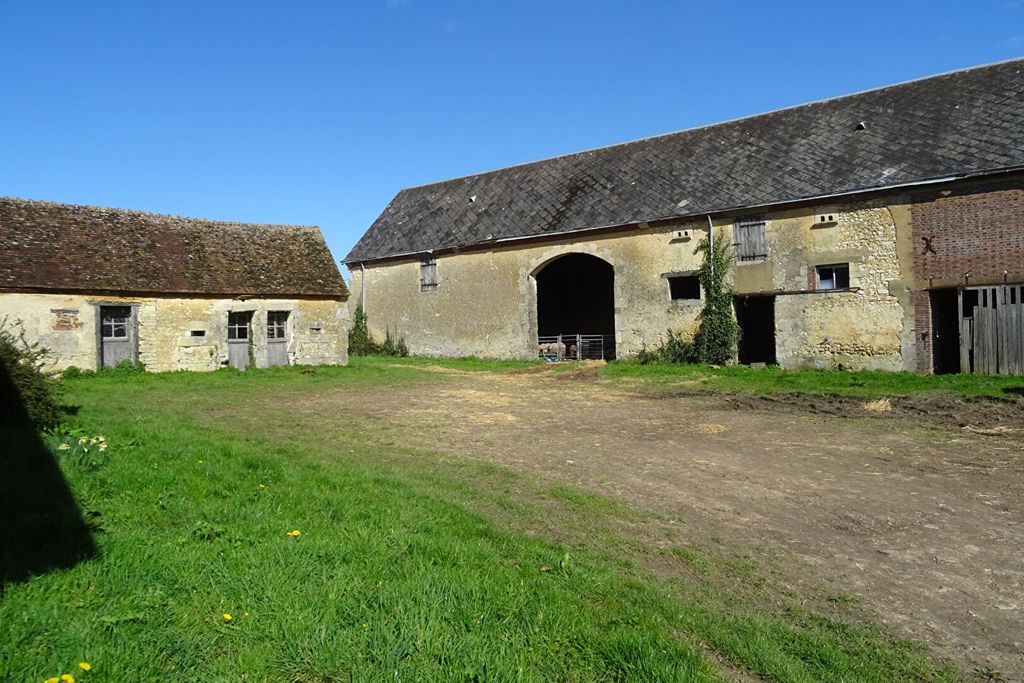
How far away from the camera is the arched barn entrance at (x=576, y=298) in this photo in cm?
2684

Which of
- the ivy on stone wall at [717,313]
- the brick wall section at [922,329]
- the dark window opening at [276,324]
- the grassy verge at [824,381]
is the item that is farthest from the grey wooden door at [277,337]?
the brick wall section at [922,329]

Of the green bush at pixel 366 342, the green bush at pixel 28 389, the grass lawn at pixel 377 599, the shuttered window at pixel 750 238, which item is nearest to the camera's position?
the grass lawn at pixel 377 599

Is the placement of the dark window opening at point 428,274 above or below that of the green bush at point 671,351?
above

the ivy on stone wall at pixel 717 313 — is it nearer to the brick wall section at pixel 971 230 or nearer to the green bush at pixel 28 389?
the brick wall section at pixel 971 230

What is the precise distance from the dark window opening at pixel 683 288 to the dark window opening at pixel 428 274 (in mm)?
8879

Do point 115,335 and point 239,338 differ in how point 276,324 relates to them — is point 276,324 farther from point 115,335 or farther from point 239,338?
point 115,335

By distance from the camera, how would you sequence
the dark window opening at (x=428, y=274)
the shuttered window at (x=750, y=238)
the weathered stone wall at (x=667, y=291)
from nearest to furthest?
the weathered stone wall at (x=667, y=291)
the shuttered window at (x=750, y=238)
the dark window opening at (x=428, y=274)

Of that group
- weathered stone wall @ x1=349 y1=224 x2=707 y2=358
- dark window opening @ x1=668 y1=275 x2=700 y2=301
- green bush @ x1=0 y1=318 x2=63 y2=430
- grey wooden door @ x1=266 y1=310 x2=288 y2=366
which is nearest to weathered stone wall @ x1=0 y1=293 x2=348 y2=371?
grey wooden door @ x1=266 y1=310 x2=288 y2=366

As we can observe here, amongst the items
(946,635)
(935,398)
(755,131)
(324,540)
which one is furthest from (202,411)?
(755,131)

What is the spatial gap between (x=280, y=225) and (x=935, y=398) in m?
19.0

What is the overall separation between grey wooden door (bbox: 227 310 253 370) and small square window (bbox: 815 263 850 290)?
15.2 m

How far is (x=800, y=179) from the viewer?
686 inches

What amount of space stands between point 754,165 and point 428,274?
11.6 metres

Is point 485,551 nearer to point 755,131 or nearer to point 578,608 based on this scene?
point 578,608
